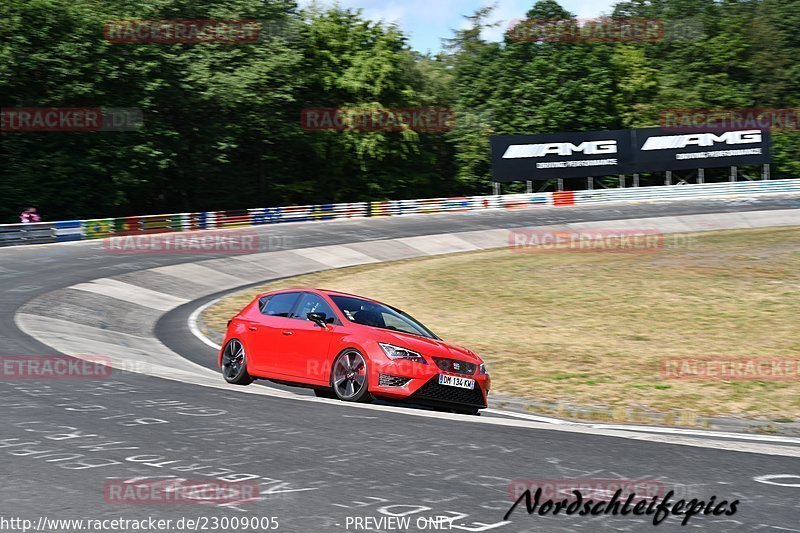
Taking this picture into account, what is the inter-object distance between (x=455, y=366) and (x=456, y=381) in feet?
0.59

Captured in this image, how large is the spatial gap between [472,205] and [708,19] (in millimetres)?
44078

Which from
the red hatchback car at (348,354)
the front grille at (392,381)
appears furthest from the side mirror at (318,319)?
the front grille at (392,381)

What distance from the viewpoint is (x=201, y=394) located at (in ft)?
36.2

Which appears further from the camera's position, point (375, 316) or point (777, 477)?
point (375, 316)

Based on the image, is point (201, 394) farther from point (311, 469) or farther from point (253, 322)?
point (311, 469)

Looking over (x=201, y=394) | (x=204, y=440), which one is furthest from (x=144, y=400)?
(x=204, y=440)

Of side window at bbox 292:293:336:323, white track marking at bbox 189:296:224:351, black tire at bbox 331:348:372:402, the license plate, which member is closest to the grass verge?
white track marking at bbox 189:296:224:351

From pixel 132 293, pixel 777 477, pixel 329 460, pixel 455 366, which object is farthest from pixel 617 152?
pixel 329 460

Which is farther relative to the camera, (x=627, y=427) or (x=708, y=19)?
(x=708, y=19)

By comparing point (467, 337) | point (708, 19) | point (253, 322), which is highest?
point (708, 19)

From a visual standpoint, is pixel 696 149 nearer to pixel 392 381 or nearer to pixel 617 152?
pixel 617 152

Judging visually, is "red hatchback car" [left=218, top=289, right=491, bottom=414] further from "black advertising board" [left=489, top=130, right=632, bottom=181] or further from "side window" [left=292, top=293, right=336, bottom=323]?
"black advertising board" [left=489, top=130, right=632, bottom=181]

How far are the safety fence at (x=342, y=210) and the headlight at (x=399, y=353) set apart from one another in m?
30.6

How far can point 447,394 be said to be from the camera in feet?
36.7
